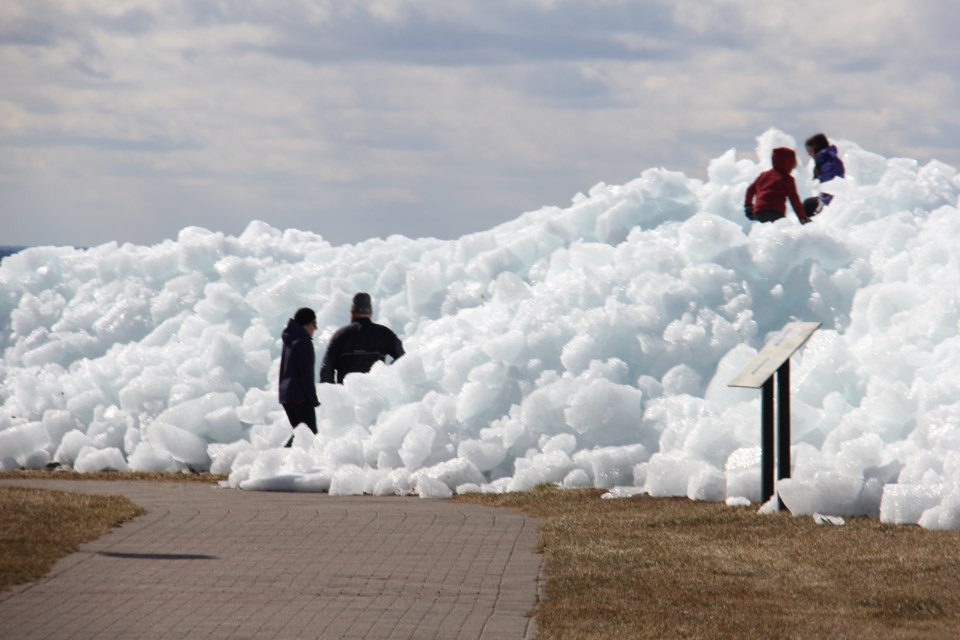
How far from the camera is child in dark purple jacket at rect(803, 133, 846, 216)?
19312 mm

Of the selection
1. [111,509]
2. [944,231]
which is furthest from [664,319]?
[111,509]

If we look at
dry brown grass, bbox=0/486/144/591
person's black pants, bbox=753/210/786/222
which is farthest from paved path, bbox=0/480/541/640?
person's black pants, bbox=753/210/786/222

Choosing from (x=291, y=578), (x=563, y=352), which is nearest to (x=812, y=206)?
(x=563, y=352)

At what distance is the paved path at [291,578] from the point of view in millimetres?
7949

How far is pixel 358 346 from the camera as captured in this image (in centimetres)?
1723

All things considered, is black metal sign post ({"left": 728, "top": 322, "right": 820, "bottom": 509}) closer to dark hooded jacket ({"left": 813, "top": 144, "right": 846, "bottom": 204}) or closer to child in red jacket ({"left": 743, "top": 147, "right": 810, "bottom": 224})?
child in red jacket ({"left": 743, "top": 147, "right": 810, "bottom": 224})

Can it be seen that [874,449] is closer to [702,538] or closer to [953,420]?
[953,420]

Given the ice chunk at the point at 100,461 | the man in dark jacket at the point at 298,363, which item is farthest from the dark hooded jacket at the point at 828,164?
the ice chunk at the point at 100,461

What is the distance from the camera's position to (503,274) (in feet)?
61.6

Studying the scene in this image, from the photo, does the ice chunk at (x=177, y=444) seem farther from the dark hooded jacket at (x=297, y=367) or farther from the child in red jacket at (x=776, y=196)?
the child in red jacket at (x=776, y=196)

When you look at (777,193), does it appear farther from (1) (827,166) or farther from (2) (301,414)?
(2) (301,414)

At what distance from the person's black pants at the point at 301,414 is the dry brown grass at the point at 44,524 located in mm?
3559

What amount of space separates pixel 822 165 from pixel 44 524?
12.3 m

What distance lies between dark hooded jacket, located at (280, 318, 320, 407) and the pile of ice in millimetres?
357
